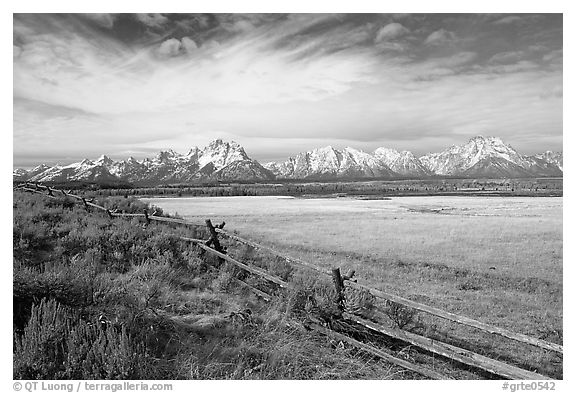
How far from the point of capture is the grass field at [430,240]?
5078 millimetres

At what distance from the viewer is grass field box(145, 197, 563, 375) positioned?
16.7ft

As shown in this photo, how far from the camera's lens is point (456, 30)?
15.8ft

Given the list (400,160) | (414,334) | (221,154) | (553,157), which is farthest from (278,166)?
(553,157)

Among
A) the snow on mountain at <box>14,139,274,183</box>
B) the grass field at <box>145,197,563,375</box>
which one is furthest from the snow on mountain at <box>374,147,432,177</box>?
the snow on mountain at <box>14,139,274,183</box>

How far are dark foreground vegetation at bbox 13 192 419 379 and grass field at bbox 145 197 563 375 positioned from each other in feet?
2.85

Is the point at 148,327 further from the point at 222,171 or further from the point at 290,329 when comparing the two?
the point at 222,171

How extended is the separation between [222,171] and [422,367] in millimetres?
3598

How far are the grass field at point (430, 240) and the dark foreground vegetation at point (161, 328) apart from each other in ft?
2.85

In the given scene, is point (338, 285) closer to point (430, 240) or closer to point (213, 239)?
point (430, 240)

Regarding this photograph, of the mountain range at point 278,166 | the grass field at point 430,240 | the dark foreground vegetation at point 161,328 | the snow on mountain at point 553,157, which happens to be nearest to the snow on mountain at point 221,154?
the mountain range at point 278,166

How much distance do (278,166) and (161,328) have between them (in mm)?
2803

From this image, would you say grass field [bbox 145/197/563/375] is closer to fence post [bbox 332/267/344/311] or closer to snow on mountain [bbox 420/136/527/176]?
snow on mountain [bbox 420/136/527/176]
